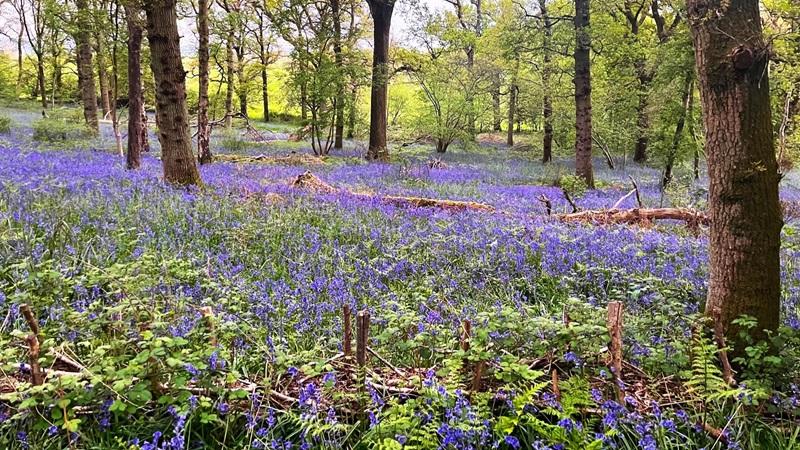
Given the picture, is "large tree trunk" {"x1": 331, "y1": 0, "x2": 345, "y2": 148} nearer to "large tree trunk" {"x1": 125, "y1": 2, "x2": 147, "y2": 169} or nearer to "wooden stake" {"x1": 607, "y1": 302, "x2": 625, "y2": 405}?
"large tree trunk" {"x1": 125, "y1": 2, "x2": 147, "y2": 169}

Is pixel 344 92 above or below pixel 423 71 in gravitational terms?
below

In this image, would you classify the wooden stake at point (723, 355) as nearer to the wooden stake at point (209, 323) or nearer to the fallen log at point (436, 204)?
the wooden stake at point (209, 323)

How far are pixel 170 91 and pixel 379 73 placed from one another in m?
12.0

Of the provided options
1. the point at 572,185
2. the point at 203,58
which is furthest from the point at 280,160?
the point at 572,185

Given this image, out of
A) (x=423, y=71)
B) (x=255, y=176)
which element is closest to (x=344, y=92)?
(x=423, y=71)

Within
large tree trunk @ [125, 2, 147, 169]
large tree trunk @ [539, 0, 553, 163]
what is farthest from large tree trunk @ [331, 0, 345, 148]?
large tree trunk @ [125, 2, 147, 169]

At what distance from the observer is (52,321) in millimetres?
3025

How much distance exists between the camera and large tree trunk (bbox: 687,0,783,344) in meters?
2.61

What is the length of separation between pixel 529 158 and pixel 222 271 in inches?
932

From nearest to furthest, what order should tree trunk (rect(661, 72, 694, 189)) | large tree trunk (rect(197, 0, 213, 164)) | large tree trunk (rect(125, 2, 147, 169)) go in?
large tree trunk (rect(125, 2, 147, 169)) → large tree trunk (rect(197, 0, 213, 164)) → tree trunk (rect(661, 72, 694, 189))

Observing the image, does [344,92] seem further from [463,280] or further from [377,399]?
[377,399]

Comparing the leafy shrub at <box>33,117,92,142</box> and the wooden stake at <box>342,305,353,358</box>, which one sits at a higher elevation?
the leafy shrub at <box>33,117,92,142</box>

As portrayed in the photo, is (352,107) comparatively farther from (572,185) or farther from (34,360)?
(34,360)

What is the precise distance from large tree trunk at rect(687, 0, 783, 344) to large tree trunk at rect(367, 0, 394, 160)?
17.7m
